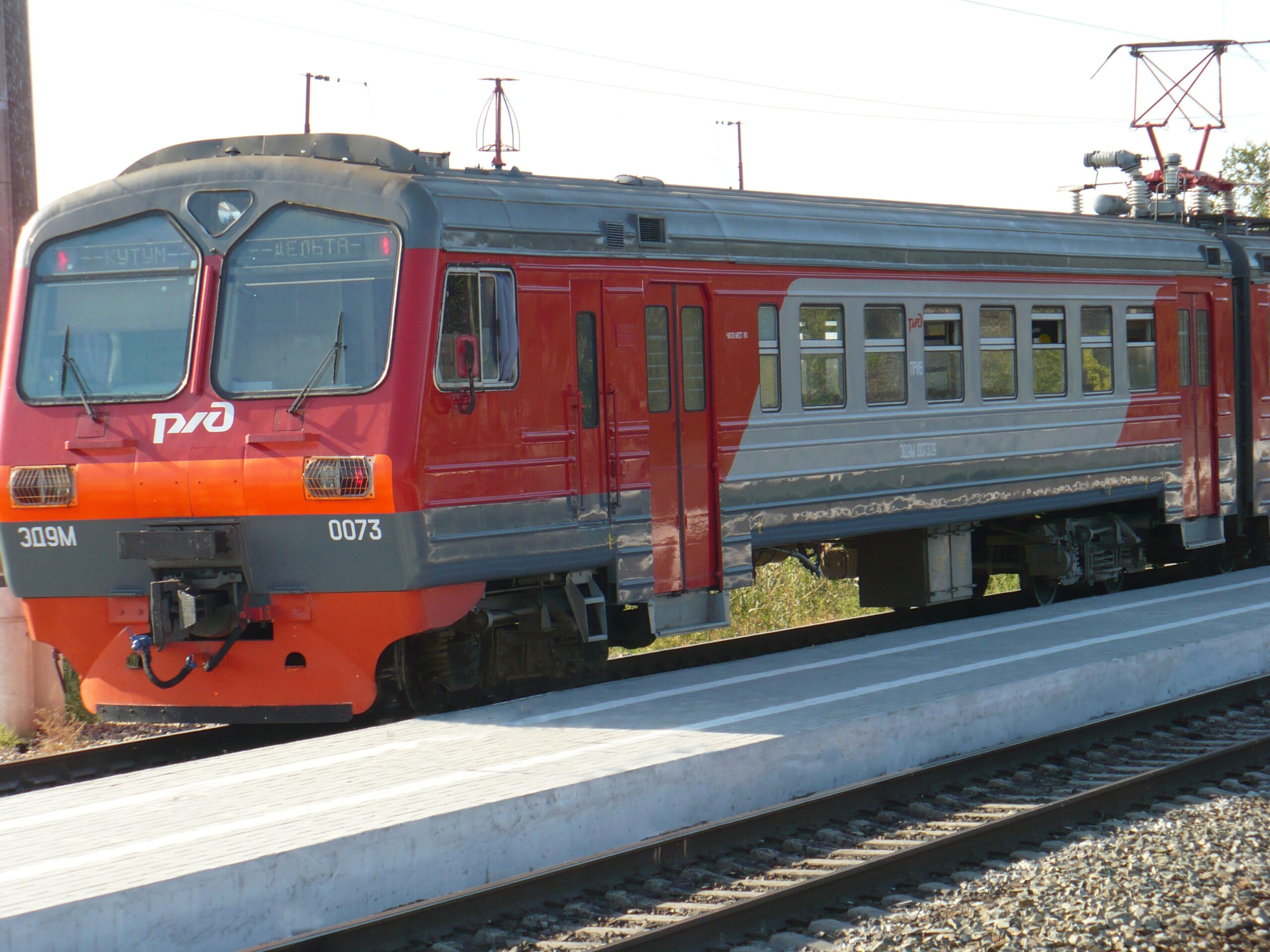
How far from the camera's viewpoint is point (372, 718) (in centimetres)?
953

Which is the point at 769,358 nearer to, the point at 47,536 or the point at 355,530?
the point at 355,530

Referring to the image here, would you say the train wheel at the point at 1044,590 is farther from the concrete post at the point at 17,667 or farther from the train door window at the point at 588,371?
the concrete post at the point at 17,667

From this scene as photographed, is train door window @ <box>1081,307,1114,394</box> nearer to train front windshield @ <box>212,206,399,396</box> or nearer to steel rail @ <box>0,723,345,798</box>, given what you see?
train front windshield @ <box>212,206,399,396</box>

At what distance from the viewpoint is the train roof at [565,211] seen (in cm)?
852

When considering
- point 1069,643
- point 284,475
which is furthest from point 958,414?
point 284,475

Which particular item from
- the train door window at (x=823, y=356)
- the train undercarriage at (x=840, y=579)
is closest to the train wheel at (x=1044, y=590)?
the train undercarriage at (x=840, y=579)

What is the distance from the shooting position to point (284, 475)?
8297 mm

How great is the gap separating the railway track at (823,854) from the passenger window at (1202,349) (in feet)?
22.1

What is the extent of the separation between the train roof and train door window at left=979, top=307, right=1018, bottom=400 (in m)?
0.44

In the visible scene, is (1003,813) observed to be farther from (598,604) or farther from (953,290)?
(953,290)

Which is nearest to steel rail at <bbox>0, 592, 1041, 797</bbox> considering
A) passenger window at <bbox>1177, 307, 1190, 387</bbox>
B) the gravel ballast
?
passenger window at <bbox>1177, 307, 1190, 387</bbox>

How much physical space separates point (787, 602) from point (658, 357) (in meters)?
6.43

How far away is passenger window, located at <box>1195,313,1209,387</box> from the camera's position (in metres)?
14.7

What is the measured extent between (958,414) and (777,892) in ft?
23.3
